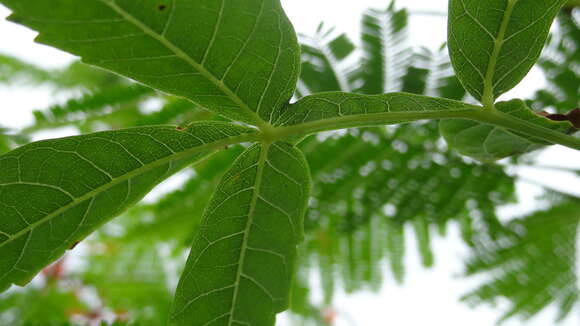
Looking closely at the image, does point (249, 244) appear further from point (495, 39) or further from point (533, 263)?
point (533, 263)

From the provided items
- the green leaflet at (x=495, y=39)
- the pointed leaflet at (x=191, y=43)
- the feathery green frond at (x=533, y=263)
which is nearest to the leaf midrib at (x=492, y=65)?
the green leaflet at (x=495, y=39)

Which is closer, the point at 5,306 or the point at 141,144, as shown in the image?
the point at 141,144

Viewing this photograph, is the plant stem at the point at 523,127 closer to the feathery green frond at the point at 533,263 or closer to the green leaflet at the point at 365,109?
the green leaflet at the point at 365,109

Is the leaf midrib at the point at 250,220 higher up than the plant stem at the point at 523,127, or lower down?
lower down

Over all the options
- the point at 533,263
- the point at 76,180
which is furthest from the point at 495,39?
the point at 533,263

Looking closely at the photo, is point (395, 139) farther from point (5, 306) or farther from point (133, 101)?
point (5, 306)

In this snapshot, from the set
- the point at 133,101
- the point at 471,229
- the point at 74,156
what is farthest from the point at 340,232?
the point at 74,156

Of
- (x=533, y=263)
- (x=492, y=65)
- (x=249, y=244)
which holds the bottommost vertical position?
(x=249, y=244)
